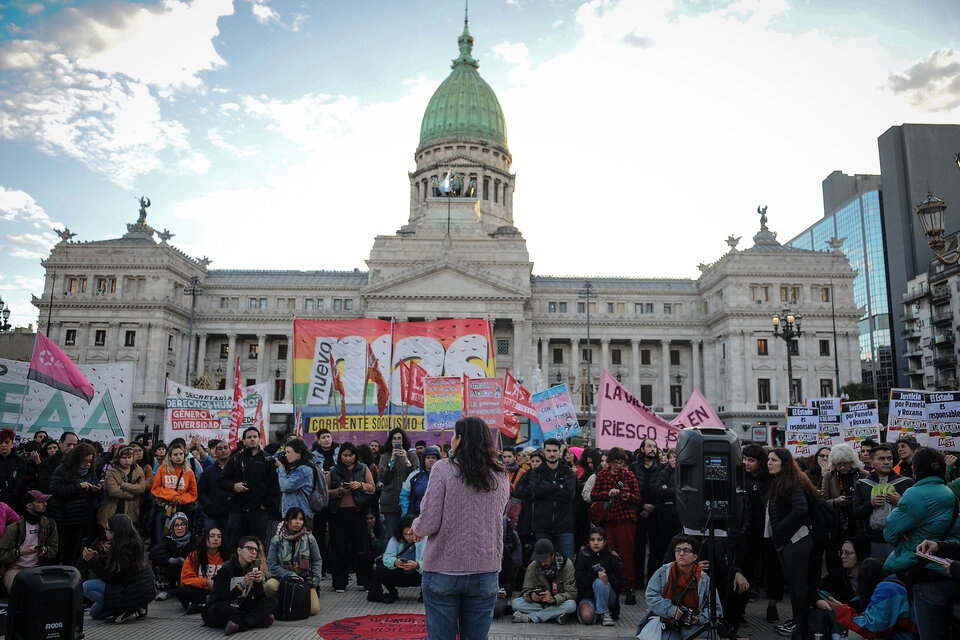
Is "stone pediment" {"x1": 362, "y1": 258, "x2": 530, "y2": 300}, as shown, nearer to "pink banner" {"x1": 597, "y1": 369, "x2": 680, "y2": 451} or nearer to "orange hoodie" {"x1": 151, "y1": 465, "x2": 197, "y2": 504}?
"pink banner" {"x1": 597, "y1": 369, "x2": 680, "y2": 451}

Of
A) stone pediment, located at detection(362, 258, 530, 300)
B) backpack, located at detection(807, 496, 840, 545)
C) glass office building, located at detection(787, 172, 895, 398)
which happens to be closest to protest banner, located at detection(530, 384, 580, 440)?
backpack, located at detection(807, 496, 840, 545)

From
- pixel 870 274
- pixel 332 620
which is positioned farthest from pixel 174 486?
pixel 870 274

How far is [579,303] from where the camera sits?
63.2m

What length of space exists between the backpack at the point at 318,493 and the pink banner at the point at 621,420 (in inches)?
325

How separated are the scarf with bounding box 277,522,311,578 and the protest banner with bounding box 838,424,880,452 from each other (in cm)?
1405

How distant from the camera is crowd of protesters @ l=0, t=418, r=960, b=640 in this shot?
6.79 m

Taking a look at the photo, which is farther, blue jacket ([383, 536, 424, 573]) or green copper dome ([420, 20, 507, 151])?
green copper dome ([420, 20, 507, 151])

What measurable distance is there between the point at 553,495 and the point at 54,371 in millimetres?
12412

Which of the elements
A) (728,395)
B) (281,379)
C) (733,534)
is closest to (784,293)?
(728,395)

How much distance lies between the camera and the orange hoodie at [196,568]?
10070 millimetres

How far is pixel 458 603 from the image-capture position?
5766mm

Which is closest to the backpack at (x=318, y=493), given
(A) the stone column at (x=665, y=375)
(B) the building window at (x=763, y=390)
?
(B) the building window at (x=763, y=390)

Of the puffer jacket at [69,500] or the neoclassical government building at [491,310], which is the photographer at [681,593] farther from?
the neoclassical government building at [491,310]

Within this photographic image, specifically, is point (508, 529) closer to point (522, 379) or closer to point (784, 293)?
point (522, 379)
